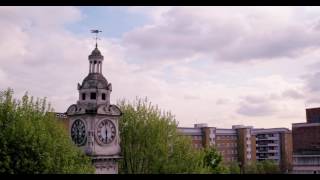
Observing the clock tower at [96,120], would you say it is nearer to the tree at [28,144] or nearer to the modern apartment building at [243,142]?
the tree at [28,144]

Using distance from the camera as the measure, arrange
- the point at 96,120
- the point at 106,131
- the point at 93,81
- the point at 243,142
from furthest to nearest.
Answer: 1. the point at 243,142
2. the point at 106,131
3. the point at 93,81
4. the point at 96,120

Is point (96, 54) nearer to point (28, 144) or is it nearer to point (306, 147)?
point (28, 144)

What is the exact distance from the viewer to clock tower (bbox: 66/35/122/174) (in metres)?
29.8

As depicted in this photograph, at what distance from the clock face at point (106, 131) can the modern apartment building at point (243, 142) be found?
43.4m

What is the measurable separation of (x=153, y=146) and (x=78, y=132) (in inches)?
193

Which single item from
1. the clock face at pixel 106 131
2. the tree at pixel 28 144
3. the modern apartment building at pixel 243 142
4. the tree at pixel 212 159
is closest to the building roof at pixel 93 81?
the clock face at pixel 106 131

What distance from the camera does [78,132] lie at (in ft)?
100.0

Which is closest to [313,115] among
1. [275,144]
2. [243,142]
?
[243,142]

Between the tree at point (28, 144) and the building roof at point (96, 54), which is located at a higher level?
the building roof at point (96, 54)

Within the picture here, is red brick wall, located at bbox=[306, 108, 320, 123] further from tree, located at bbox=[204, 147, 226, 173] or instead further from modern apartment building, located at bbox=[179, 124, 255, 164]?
tree, located at bbox=[204, 147, 226, 173]

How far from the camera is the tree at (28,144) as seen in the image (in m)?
21.3

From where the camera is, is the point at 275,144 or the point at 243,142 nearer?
the point at 243,142

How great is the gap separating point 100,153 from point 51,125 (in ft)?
20.2

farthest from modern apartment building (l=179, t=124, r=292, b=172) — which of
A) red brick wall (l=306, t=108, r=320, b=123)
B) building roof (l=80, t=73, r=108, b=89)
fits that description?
building roof (l=80, t=73, r=108, b=89)
